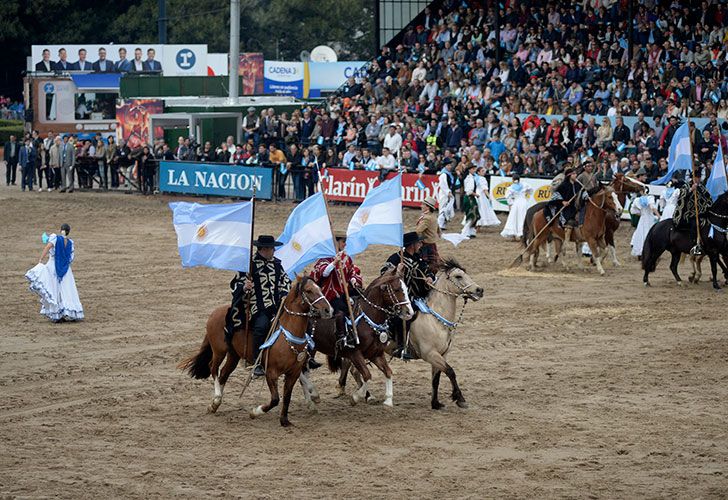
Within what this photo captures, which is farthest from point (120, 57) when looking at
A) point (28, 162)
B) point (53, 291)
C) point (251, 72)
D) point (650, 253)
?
point (53, 291)

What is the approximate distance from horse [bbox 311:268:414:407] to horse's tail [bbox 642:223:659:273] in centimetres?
944

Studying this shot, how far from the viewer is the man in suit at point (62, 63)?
183ft

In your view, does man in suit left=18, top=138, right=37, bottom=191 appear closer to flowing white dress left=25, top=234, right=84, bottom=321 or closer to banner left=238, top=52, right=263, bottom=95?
banner left=238, top=52, right=263, bottom=95

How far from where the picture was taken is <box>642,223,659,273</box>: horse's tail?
22453 mm

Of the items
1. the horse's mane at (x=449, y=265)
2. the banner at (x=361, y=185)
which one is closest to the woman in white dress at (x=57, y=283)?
the horse's mane at (x=449, y=265)

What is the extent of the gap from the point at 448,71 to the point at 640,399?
2551cm

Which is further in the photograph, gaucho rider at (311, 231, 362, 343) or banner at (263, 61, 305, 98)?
banner at (263, 61, 305, 98)

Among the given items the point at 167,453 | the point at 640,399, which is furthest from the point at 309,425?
the point at 640,399

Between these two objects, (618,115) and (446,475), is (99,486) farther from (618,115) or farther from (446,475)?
(618,115)

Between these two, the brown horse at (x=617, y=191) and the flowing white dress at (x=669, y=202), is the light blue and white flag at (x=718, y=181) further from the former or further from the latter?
the flowing white dress at (x=669, y=202)

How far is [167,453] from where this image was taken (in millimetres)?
12531

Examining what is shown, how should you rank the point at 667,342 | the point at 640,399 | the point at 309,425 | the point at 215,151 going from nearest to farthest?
the point at 309,425
the point at 640,399
the point at 667,342
the point at 215,151

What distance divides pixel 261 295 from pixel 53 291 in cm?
668

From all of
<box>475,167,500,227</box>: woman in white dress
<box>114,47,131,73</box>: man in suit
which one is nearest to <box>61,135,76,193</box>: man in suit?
<box>475,167,500,227</box>: woman in white dress
